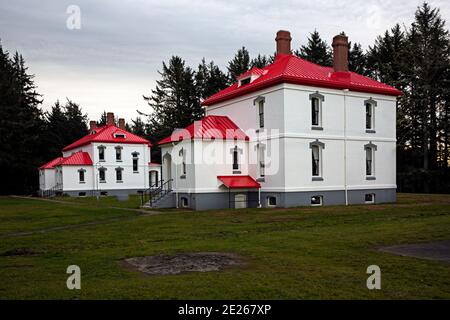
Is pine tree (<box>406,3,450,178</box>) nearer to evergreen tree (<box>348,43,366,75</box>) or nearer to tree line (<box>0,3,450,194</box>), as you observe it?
tree line (<box>0,3,450,194</box>)

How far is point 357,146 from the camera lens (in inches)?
1119

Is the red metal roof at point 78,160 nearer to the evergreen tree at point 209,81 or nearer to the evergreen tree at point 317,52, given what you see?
the evergreen tree at point 209,81

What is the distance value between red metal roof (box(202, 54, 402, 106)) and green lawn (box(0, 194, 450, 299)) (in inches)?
349

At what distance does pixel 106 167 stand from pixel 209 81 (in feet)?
77.6

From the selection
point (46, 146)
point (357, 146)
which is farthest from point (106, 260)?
point (46, 146)

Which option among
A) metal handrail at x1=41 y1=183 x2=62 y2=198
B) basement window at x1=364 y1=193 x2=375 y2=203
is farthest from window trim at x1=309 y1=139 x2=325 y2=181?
metal handrail at x1=41 y1=183 x2=62 y2=198

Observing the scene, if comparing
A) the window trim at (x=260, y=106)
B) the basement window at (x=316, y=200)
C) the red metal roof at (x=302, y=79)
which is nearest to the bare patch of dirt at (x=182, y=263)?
the red metal roof at (x=302, y=79)

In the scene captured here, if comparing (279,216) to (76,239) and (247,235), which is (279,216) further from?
(76,239)

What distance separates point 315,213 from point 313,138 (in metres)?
6.62

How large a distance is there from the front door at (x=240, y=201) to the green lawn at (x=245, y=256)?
6515 mm

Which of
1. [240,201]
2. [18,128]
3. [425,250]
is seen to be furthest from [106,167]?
[425,250]

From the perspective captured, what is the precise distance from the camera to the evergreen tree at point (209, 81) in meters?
65.9

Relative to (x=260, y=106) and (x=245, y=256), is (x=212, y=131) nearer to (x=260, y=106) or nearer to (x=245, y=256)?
(x=260, y=106)

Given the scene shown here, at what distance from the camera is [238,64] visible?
6556 cm
